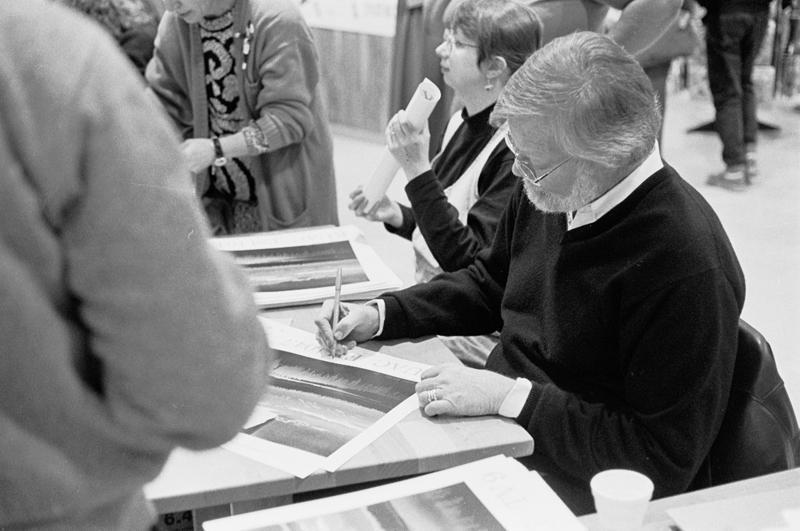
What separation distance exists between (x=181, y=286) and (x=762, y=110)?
6031mm

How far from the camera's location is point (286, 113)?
273 centimetres

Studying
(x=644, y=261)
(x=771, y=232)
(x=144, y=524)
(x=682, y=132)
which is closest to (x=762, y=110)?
(x=682, y=132)

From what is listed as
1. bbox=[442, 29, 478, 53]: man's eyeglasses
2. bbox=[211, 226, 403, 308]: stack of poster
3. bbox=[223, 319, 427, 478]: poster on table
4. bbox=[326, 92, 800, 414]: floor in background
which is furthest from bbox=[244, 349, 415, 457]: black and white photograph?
bbox=[326, 92, 800, 414]: floor in background

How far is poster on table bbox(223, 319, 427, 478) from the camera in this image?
1511mm

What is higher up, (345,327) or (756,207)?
(345,327)

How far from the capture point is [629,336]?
5.20 ft

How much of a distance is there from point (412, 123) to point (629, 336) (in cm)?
79

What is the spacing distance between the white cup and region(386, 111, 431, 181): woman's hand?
1034 millimetres

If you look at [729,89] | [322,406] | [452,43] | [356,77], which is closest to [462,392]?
[322,406]

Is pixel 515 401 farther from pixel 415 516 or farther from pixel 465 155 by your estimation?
pixel 465 155

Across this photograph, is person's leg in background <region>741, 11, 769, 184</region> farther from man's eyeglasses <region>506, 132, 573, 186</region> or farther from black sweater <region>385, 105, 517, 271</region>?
man's eyeglasses <region>506, 132, 573, 186</region>

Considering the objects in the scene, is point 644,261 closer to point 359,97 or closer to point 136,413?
point 136,413

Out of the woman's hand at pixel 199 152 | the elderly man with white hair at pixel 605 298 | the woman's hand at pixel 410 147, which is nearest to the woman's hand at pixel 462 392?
the elderly man with white hair at pixel 605 298

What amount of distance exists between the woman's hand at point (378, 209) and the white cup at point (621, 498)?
1.21m
